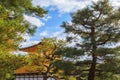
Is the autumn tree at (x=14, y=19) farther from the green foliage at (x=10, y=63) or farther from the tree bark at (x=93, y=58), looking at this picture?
the tree bark at (x=93, y=58)

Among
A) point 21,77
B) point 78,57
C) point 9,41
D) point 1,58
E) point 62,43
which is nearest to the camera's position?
point 1,58

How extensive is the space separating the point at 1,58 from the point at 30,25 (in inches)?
154

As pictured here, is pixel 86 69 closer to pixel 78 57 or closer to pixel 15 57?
pixel 78 57

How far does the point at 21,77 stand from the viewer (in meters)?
25.5

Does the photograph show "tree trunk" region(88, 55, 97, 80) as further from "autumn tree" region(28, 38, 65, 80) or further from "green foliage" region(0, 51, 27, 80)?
"autumn tree" region(28, 38, 65, 80)

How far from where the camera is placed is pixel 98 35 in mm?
15008

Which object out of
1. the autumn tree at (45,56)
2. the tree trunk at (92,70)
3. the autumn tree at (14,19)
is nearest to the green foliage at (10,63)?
the autumn tree at (14,19)

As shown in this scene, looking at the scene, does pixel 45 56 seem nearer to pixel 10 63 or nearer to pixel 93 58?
pixel 93 58

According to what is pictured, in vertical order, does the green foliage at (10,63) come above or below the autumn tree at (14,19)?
below

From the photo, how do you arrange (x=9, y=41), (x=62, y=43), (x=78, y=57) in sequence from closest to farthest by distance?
(x=9, y=41)
(x=78, y=57)
(x=62, y=43)

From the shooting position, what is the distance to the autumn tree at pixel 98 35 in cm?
1452

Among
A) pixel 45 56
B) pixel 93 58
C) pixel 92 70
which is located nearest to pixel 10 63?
pixel 93 58

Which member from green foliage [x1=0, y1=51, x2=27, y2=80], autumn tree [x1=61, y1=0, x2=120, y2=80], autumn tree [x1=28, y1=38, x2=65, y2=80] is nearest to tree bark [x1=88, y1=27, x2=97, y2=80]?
autumn tree [x1=61, y1=0, x2=120, y2=80]

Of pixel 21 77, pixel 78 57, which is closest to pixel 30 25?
pixel 78 57
